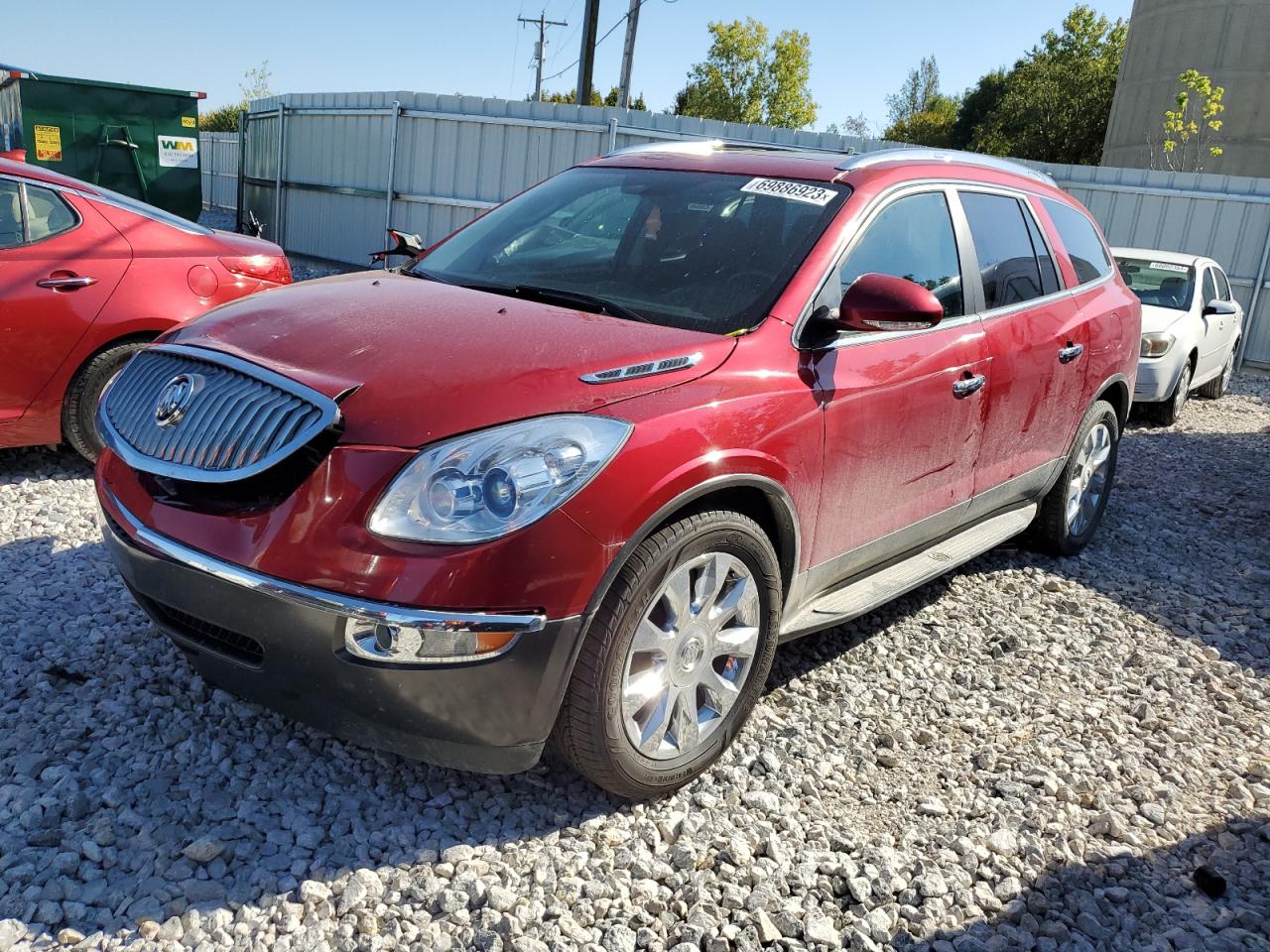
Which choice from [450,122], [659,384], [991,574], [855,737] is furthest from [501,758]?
[450,122]

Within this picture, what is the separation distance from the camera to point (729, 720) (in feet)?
10.4

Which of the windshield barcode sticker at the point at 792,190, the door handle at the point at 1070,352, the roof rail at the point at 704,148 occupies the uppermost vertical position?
the roof rail at the point at 704,148

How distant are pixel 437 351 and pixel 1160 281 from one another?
990cm

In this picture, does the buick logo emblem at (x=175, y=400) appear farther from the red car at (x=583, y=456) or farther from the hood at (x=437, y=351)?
the hood at (x=437, y=351)

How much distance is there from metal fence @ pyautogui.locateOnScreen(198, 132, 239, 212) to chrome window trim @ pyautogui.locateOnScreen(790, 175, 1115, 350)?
22.9 metres

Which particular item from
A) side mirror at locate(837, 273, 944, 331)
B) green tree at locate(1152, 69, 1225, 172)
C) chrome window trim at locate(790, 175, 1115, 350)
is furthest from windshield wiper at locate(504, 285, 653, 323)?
green tree at locate(1152, 69, 1225, 172)

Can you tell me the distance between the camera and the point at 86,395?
5.28 m

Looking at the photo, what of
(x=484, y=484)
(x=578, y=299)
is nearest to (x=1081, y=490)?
(x=578, y=299)

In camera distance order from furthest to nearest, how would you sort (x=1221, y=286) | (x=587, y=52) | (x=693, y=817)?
(x=587, y=52)
(x=1221, y=286)
(x=693, y=817)

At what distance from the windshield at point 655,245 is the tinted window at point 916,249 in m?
0.18

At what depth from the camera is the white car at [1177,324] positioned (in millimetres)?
9484

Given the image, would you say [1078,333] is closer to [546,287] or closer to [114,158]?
[546,287]

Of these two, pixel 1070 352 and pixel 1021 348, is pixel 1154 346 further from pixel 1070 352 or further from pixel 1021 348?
pixel 1021 348

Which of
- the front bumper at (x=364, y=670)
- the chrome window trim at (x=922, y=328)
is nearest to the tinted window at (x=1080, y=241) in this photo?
the chrome window trim at (x=922, y=328)
